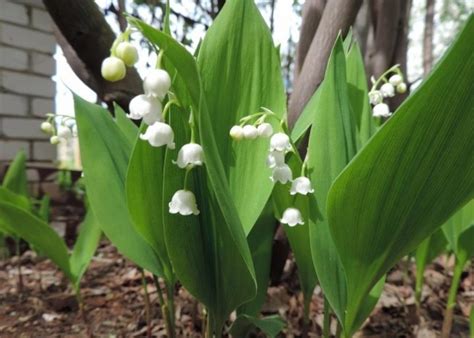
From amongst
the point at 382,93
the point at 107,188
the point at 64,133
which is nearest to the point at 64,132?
the point at 64,133

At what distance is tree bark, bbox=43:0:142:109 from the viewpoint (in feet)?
3.72

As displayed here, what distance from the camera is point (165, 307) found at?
96cm

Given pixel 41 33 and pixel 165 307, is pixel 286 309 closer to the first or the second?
pixel 165 307

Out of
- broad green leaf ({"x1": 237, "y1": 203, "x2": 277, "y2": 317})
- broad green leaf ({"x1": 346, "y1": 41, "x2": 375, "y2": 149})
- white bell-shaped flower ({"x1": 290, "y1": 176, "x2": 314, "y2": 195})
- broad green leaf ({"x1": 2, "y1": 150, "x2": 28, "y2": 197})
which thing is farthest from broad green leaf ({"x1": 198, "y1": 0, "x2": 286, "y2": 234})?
broad green leaf ({"x1": 2, "y1": 150, "x2": 28, "y2": 197})

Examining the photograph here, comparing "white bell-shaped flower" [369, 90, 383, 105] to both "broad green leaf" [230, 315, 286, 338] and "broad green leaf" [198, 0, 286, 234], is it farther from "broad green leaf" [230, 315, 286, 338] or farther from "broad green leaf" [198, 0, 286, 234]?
"broad green leaf" [230, 315, 286, 338]

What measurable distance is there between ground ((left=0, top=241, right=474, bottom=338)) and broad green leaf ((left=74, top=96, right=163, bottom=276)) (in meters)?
0.36

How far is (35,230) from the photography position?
1073 millimetres

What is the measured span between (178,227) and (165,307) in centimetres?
31

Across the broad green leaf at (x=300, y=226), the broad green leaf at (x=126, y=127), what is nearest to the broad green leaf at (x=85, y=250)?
the broad green leaf at (x=126, y=127)

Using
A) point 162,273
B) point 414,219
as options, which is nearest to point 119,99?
point 162,273

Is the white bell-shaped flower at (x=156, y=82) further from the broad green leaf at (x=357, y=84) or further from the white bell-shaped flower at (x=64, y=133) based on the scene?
the white bell-shaped flower at (x=64, y=133)

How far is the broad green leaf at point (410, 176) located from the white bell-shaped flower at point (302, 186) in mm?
84

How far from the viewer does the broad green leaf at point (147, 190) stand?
741 mm

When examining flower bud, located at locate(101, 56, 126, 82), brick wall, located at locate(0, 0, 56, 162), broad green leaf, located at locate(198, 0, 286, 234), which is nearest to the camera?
flower bud, located at locate(101, 56, 126, 82)
